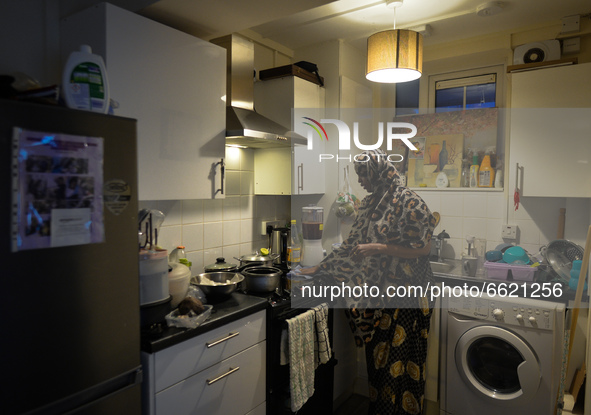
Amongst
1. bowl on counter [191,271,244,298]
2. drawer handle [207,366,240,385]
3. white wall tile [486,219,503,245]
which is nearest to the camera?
drawer handle [207,366,240,385]

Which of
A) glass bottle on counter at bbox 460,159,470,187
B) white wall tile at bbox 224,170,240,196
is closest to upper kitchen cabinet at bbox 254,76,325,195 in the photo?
white wall tile at bbox 224,170,240,196

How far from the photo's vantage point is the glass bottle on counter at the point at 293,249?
2529 mm

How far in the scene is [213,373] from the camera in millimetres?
1628

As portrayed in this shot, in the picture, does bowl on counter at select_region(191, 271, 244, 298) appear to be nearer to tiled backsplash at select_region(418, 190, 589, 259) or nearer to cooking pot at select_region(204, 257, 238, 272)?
cooking pot at select_region(204, 257, 238, 272)

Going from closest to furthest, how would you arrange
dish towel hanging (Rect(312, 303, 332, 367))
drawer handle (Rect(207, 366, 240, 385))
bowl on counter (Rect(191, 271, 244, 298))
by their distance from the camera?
drawer handle (Rect(207, 366, 240, 385))
bowl on counter (Rect(191, 271, 244, 298))
dish towel hanging (Rect(312, 303, 332, 367))

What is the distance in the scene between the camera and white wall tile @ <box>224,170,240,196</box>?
2414mm

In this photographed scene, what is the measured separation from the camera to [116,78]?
1506 millimetres

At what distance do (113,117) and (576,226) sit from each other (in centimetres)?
264

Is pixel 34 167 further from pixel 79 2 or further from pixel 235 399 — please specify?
pixel 235 399

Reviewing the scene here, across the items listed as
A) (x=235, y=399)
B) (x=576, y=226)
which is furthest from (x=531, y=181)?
(x=235, y=399)

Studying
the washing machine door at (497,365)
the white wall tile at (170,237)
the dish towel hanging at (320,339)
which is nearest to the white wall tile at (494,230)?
the washing machine door at (497,365)

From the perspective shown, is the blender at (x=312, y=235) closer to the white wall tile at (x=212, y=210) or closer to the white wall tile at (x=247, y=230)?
the white wall tile at (x=247, y=230)

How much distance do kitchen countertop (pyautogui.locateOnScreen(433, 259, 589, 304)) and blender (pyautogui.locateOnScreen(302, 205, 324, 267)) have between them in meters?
0.76

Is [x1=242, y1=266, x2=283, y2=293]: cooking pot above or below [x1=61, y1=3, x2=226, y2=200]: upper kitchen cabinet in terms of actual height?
below
